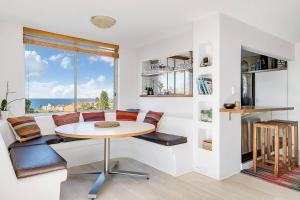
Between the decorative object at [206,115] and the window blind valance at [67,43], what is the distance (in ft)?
8.21

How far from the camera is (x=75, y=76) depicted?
4012 mm

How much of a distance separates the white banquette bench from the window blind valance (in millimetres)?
1365

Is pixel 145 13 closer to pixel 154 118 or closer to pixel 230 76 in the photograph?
pixel 230 76

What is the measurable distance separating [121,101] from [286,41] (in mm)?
3799

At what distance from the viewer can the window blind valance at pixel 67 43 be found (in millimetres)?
3453

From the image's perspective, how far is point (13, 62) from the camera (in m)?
3.23

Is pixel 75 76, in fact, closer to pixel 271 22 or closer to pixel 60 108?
pixel 60 108

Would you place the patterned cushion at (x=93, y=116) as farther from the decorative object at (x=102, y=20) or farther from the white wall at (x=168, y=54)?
the decorative object at (x=102, y=20)

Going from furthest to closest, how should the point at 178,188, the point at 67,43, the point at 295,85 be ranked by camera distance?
the point at 295,85
the point at 67,43
the point at 178,188

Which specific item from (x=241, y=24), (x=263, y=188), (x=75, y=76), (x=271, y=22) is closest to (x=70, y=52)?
(x=75, y=76)

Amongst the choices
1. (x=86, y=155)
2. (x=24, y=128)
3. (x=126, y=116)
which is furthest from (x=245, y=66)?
(x=24, y=128)

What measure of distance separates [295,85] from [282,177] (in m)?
2.41

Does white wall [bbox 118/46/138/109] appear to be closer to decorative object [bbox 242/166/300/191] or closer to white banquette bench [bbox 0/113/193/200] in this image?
white banquette bench [bbox 0/113/193/200]

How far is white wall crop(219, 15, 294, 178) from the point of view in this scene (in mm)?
2754
